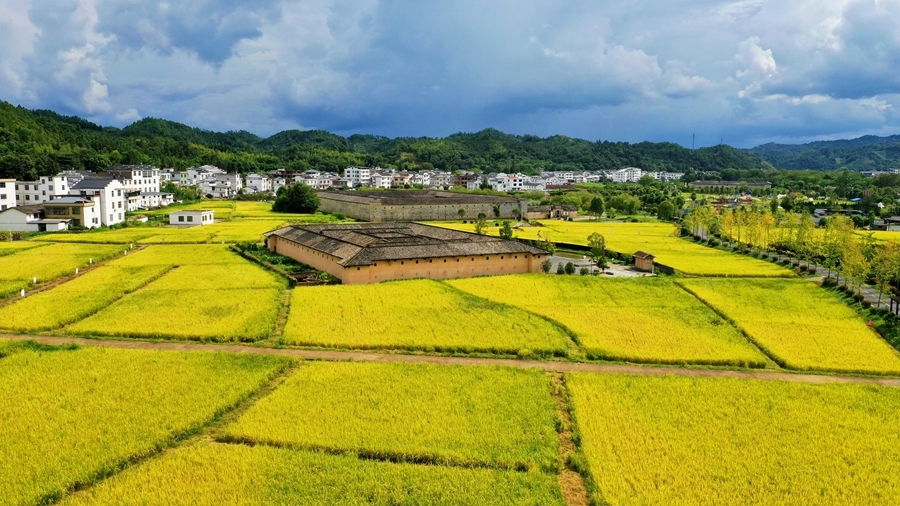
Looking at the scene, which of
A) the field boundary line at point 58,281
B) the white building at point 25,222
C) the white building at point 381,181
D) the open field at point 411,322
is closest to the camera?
the open field at point 411,322

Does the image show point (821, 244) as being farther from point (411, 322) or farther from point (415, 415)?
point (415, 415)

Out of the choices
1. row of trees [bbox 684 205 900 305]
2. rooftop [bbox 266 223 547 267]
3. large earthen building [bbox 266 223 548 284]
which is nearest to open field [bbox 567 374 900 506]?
row of trees [bbox 684 205 900 305]

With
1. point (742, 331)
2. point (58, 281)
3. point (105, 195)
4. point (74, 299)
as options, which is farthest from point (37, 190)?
point (742, 331)

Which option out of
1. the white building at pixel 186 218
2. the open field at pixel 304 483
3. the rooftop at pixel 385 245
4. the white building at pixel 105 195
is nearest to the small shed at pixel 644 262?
the rooftop at pixel 385 245

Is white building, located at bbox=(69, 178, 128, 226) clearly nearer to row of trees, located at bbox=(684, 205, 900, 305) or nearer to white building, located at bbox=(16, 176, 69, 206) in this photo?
white building, located at bbox=(16, 176, 69, 206)

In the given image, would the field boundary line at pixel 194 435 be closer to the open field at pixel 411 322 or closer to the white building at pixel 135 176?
the open field at pixel 411 322

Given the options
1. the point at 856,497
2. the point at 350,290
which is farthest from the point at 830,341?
the point at 350,290

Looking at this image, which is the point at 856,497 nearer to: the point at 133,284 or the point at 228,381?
the point at 228,381
